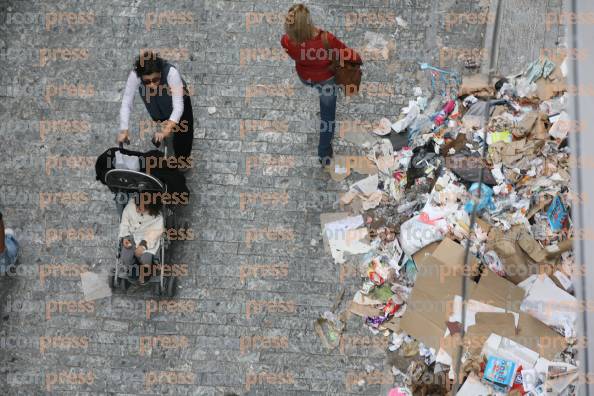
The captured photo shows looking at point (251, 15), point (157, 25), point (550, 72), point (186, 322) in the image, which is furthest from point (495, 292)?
point (157, 25)

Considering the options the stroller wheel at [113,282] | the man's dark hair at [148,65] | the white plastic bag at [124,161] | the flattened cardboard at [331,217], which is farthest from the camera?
the flattened cardboard at [331,217]

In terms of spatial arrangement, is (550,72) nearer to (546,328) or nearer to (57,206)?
(546,328)

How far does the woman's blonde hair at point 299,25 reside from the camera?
6.32 meters

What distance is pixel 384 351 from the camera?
7234 millimetres

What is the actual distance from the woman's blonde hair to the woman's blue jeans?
0.71 m

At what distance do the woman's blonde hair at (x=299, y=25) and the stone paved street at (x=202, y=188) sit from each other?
6.06 feet

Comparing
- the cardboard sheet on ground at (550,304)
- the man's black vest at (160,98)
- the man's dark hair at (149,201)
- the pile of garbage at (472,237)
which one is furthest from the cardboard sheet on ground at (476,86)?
the man's dark hair at (149,201)

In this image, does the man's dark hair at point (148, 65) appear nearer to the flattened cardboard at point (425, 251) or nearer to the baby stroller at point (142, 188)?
the baby stroller at point (142, 188)

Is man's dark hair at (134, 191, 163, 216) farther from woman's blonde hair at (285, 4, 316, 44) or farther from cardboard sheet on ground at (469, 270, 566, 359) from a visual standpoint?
cardboard sheet on ground at (469, 270, 566, 359)

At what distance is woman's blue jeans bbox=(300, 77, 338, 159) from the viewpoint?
23.6 ft

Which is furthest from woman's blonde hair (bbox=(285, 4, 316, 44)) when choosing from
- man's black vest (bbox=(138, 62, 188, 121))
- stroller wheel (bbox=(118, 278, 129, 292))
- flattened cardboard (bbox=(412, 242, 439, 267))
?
stroller wheel (bbox=(118, 278, 129, 292))

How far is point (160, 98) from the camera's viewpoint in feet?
23.2

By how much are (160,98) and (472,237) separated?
3535 mm

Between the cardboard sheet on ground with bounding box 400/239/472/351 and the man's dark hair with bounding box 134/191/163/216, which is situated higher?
the man's dark hair with bounding box 134/191/163/216
